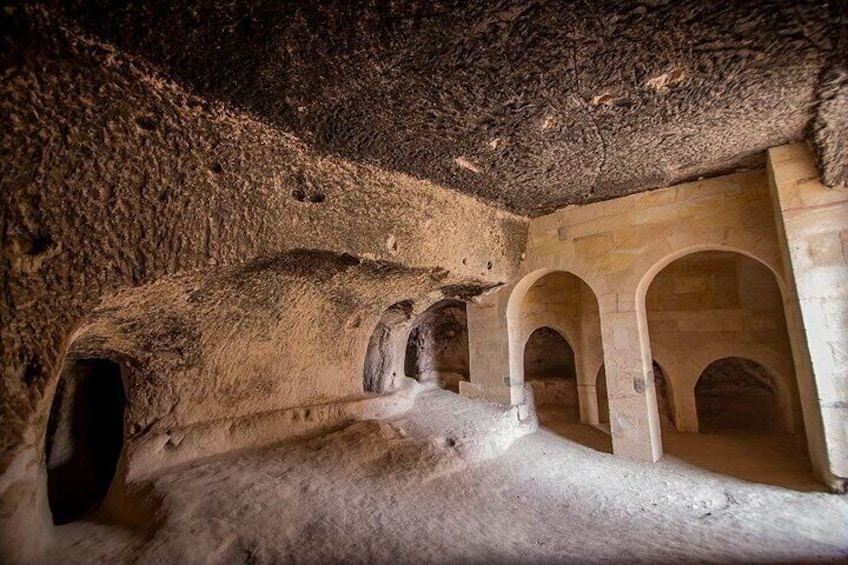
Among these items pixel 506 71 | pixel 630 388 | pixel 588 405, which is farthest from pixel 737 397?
pixel 506 71

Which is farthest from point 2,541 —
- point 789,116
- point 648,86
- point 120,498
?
point 789,116

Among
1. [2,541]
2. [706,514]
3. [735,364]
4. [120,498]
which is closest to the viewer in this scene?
[2,541]

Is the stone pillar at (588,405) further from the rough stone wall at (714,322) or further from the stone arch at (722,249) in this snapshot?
the stone arch at (722,249)

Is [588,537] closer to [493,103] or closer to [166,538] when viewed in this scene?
[166,538]

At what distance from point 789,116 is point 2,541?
16.7 feet

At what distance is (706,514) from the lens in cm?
303

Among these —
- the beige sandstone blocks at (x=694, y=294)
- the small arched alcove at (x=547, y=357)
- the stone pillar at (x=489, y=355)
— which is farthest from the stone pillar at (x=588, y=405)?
the stone pillar at (x=489, y=355)

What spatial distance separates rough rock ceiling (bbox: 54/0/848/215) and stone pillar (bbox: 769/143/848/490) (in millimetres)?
202

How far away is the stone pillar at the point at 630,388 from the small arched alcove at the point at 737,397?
180 inches

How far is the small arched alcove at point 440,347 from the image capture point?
24.3 ft

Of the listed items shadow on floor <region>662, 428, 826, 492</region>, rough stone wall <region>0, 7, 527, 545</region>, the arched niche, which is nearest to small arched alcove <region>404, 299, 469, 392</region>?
the arched niche

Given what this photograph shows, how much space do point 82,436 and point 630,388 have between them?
5.88 metres

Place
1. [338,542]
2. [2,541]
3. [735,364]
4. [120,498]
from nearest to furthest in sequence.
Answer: [2,541], [338,542], [120,498], [735,364]

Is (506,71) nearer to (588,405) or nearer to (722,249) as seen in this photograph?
(722,249)
